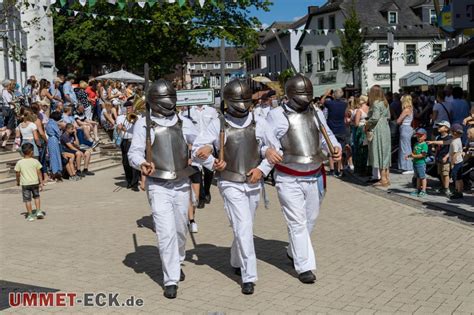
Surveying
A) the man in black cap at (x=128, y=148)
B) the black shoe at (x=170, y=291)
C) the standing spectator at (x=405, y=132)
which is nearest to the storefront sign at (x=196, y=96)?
the man in black cap at (x=128, y=148)

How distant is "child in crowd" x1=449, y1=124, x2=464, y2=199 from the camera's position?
10.5 m

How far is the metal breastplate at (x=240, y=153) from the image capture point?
6.11 meters

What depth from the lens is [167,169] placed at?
6086mm

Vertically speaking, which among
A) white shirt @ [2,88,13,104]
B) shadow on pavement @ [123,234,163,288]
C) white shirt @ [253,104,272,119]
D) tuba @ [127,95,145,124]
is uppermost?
white shirt @ [2,88,13,104]

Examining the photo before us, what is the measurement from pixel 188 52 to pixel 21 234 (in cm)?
2947

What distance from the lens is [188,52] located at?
37.6m

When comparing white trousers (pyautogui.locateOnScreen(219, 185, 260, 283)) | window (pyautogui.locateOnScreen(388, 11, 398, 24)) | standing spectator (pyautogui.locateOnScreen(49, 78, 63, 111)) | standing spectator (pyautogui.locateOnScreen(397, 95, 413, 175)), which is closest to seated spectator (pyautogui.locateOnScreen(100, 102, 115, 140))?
standing spectator (pyautogui.locateOnScreen(49, 78, 63, 111))

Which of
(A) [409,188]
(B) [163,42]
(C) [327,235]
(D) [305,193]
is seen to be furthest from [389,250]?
(B) [163,42]

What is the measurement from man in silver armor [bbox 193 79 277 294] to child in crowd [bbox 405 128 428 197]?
529 cm

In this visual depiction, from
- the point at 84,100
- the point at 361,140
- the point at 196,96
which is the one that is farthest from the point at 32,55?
the point at 361,140

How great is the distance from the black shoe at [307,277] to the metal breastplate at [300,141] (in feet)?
3.55

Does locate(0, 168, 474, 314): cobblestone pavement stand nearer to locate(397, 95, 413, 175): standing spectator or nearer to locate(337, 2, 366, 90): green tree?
locate(397, 95, 413, 175): standing spectator

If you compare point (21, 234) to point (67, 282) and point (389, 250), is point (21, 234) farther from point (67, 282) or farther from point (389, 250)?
point (389, 250)

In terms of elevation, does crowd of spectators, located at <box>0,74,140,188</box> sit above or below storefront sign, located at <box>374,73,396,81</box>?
below
